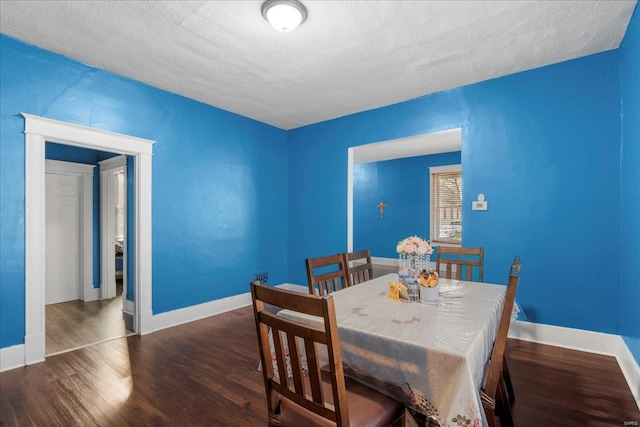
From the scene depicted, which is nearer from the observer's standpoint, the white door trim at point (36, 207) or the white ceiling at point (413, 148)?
the white door trim at point (36, 207)

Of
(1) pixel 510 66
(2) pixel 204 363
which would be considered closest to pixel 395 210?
(1) pixel 510 66

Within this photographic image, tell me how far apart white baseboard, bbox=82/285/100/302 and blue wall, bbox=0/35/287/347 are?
2052 mm

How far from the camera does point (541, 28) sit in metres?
2.45

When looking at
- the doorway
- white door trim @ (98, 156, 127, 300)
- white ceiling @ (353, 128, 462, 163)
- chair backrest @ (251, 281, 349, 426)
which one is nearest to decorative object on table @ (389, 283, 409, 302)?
chair backrest @ (251, 281, 349, 426)

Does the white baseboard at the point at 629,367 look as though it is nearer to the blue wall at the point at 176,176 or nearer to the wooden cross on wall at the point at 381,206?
the blue wall at the point at 176,176

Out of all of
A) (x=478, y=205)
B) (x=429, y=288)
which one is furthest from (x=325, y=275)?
(x=478, y=205)

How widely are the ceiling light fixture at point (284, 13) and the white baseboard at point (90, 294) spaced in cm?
474

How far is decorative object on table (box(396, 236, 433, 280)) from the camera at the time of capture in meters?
2.03

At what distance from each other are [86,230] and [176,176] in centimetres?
218

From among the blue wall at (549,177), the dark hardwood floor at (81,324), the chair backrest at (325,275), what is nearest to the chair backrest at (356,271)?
the chair backrest at (325,275)

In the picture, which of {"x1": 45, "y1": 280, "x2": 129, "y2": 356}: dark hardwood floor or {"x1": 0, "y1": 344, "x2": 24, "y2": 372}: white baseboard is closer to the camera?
{"x1": 0, "y1": 344, "x2": 24, "y2": 372}: white baseboard

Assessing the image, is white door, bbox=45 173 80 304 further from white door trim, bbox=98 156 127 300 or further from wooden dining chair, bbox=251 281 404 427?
wooden dining chair, bbox=251 281 404 427

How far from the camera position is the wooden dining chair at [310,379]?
1048 millimetres

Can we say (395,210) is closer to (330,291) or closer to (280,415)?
(330,291)
